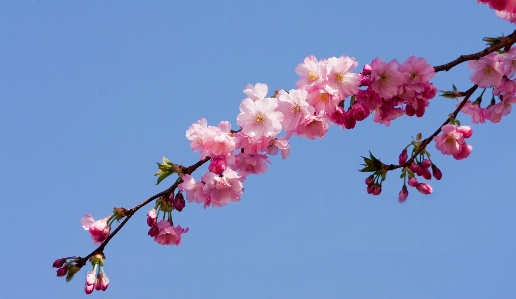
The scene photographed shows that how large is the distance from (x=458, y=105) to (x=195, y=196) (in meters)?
2.24

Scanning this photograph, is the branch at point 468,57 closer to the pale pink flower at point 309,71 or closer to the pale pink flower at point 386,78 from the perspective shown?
the pale pink flower at point 386,78

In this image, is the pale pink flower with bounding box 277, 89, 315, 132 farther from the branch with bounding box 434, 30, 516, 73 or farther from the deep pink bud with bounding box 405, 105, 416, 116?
the branch with bounding box 434, 30, 516, 73

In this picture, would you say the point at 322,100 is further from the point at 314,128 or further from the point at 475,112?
the point at 475,112

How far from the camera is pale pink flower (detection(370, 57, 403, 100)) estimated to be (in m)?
4.25

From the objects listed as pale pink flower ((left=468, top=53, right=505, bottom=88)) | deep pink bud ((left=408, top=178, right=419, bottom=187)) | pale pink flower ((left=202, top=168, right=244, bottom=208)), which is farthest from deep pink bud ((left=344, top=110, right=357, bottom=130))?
pale pink flower ((left=468, top=53, right=505, bottom=88))

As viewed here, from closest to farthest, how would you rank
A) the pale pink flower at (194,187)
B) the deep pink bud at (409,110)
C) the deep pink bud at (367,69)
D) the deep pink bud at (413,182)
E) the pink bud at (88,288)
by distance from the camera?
the deep pink bud at (367,69), the pale pink flower at (194,187), the deep pink bud at (409,110), the pink bud at (88,288), the deep pink bud at (413,182)

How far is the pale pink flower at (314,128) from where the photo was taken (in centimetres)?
430

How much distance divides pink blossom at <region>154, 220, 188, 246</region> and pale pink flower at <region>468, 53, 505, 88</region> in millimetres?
2525

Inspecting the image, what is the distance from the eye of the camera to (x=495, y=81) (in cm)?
468

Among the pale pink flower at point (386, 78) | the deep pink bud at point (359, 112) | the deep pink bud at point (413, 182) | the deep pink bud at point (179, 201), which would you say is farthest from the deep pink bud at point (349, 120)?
the deep pink bud at point (179, 201)

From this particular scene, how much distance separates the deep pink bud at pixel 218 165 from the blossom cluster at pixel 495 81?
197cm

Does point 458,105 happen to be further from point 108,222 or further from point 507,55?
point 108,222

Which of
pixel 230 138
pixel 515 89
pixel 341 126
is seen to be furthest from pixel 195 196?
pixel 515 89

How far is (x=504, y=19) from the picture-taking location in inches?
189
